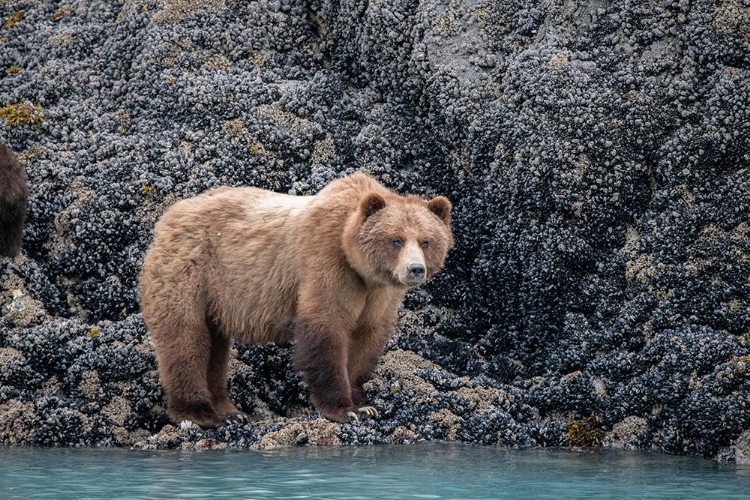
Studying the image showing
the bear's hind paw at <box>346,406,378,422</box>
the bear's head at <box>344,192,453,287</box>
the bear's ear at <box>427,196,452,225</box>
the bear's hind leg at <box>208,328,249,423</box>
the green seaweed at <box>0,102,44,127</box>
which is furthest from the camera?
the green seaweed at <box>0,102,44,127</box>

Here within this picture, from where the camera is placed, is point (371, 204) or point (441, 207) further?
point (441, 207)

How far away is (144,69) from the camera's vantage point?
34.4 feet

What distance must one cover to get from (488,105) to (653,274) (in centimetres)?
188

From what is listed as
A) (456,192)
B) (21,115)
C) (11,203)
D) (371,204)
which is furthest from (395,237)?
(21,115)

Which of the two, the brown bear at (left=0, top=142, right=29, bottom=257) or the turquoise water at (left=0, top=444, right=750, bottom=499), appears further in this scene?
the brown bear at (left=0, top=142, right=29, bottom=257)

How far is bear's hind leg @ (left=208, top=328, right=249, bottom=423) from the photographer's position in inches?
341

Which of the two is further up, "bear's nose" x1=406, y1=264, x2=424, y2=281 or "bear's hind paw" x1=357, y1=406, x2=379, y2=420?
"bear's nose" x1=406, y1=264, x2=424, y2=281

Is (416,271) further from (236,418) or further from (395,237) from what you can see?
(236,418)

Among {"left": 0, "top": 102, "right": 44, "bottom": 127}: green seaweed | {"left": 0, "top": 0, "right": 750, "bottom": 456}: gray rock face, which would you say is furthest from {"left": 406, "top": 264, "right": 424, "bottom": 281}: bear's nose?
{"left": 0, "top": 102, "right": 44, "bottom": 127}: green seaweed

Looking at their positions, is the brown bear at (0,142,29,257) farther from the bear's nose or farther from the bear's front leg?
the bear's nose

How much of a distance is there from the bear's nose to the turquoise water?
45.1 inches

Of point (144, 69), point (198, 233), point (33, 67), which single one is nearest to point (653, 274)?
point (198, 233)

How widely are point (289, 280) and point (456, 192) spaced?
1.70 meters

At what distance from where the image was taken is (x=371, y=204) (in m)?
8.32
